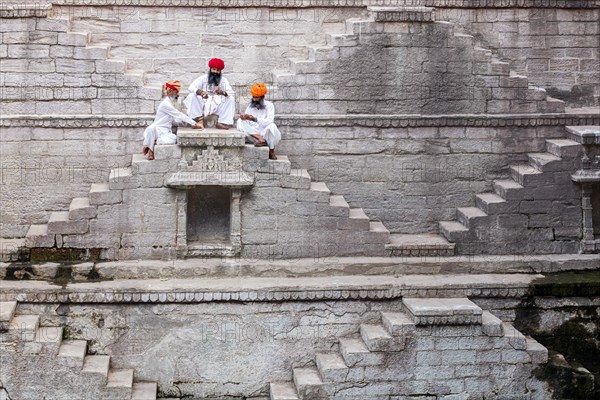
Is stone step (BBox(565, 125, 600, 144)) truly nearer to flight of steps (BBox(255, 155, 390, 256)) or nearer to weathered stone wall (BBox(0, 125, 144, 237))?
flight of steps (BBox(255, 155, 390, 256))

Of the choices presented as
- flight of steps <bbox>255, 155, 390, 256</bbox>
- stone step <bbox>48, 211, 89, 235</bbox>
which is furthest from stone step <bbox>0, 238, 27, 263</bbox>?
flight of steps <bbox>255, 155, 390, 256</bbox>

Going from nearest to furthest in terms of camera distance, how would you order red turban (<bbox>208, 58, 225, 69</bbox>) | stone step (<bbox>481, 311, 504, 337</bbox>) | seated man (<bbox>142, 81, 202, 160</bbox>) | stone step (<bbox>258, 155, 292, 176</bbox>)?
stone step (<bbox>481, 311, 504, 337</bbox>) → stone step (<bbox>258, 155, 292, 176</bbox>) → seated man (<bbox>142, 81, 202, 160</bbox>) → red turban (<bbox>208, 58, 225, 69</bbox>)

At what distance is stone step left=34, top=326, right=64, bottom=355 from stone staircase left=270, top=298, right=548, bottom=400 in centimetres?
311

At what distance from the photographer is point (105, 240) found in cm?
1897

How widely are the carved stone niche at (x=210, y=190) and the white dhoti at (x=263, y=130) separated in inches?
13.0

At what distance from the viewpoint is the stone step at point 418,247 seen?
19.5 metres

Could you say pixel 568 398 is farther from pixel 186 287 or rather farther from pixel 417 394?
pixel 186 287

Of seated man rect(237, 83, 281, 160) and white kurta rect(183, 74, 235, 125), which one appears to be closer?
seated man rect(237, 83, 281, 160)

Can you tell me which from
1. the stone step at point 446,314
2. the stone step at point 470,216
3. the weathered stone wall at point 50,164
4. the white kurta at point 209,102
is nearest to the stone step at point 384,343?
the stone step at point 446,314

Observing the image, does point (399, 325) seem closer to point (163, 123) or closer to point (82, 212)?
point (163, 123)

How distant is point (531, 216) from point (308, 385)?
15.3ft

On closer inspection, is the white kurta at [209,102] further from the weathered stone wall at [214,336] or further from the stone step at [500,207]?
the stone step at [500,207]

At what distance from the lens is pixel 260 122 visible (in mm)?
19359

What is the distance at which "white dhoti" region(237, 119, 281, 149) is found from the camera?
1928cm
